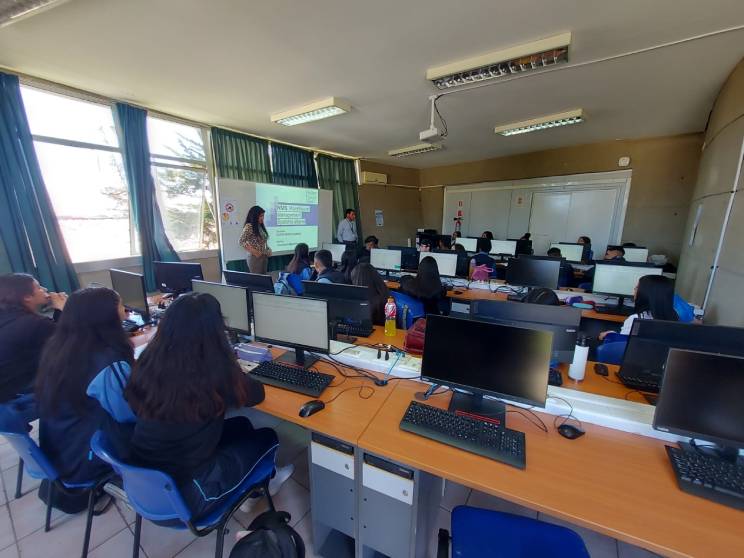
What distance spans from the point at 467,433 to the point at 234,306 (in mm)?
1596

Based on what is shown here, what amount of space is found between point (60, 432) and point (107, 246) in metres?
3.28

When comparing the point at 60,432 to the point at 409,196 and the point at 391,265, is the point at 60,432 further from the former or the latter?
the point at 409,196

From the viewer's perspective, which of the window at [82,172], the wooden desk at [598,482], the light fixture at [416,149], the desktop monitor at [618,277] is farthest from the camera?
the light fixture at [416,149]

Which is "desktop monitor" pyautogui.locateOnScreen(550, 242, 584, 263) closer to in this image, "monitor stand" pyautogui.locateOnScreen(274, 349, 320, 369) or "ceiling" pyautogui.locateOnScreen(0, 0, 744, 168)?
"ceiling" pyautogui.locateOnScreen(0, 0, 744, 168)

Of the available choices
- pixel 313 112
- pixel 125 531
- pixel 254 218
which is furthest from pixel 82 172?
pixel 125 531

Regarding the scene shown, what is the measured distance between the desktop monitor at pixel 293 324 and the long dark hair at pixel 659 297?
2.38m

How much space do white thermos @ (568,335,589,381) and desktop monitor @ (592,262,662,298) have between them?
2.15m

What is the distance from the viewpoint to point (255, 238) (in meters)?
4.68

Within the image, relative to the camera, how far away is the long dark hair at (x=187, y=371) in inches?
42.6

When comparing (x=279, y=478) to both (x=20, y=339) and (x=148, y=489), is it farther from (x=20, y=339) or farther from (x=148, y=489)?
(x=20, y=339)

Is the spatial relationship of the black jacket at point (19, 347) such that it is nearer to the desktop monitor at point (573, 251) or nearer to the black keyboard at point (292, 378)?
the black keyboard at point (292, 378)

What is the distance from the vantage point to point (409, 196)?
896 centimetres

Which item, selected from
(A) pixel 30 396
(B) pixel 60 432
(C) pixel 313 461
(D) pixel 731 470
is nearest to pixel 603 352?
(D) pixel 731 470

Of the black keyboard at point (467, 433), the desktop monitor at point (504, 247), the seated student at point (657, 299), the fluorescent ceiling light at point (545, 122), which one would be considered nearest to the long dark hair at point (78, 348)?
the black keyboard at point (467, 433)
